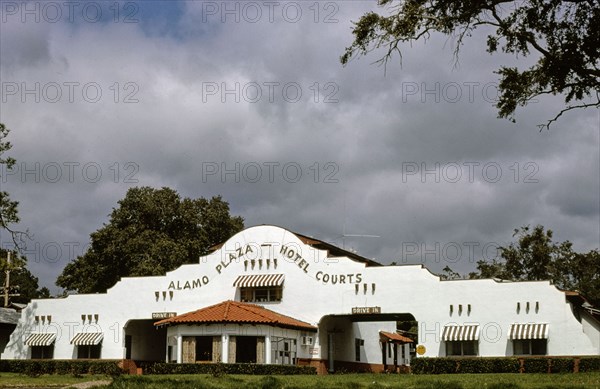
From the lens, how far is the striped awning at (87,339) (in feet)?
161

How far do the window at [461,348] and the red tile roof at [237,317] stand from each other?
25.5 feet

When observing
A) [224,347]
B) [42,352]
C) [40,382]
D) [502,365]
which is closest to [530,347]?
[502,365]

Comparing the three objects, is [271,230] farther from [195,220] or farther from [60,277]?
[60,277]

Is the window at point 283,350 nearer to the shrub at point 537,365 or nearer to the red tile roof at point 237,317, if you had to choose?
the red tile roof at point 237,317

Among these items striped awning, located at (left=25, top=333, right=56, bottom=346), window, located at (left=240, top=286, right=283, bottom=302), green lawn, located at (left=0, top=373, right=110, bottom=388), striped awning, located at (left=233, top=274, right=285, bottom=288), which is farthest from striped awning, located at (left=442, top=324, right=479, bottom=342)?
striped awning, located at (left=25, top=333, right=56, bottom=346)

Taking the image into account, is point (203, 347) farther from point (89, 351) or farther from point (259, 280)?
point (89, 351)

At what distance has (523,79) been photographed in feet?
76.6

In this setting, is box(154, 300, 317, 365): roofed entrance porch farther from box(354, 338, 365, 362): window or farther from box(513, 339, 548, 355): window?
box(513, 339, 548, 355): window

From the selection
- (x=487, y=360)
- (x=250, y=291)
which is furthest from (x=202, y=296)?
(x=487, y=360)

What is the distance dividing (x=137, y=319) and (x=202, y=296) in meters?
4.85

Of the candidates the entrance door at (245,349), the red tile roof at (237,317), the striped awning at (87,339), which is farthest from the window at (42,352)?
the entrance door at (245,349)

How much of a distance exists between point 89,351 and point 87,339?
1.22 m

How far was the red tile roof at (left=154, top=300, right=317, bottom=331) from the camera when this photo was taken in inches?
1612

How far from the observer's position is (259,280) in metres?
45.6
